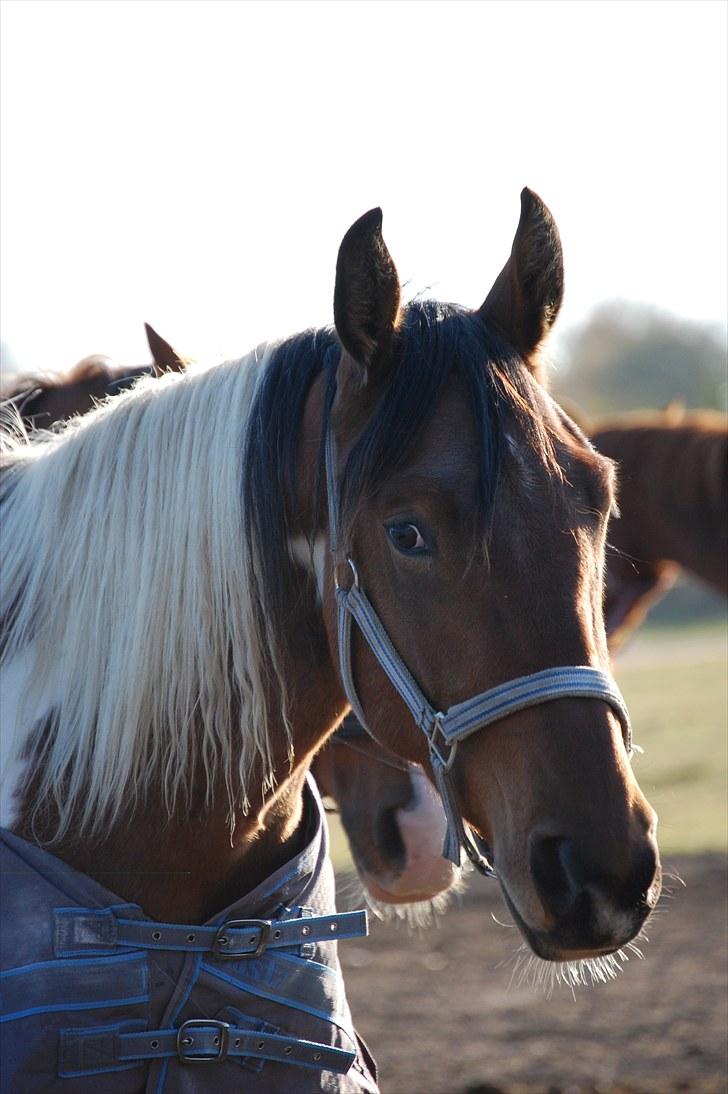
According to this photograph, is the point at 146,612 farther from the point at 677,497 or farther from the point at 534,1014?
the point at 677,497

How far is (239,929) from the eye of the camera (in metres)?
2.21

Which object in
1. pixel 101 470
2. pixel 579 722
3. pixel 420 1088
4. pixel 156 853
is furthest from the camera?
pixel 420 1088

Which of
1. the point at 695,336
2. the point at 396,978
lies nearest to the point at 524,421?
the point at 396,978

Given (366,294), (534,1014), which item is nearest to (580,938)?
(366,294)

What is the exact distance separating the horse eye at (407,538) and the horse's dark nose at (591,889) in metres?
0.49

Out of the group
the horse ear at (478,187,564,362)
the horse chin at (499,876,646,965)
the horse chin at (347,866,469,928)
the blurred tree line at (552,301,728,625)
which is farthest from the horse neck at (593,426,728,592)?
the blurred tree line at (552,301,728,625)

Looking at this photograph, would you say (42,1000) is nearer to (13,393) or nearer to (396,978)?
(13,393)

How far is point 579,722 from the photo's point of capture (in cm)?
186

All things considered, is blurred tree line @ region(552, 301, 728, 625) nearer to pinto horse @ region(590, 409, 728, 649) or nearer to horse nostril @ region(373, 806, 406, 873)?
pinto horse @ region(590, 409, 728, 649)

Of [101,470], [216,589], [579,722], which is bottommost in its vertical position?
[579,722]

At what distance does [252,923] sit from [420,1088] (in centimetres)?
308

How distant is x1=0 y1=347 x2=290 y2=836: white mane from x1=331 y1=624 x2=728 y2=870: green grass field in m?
1.30

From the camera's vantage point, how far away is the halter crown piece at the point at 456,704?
1.87m

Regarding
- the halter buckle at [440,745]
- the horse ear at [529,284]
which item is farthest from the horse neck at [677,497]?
the halter buckle at [440,745]
